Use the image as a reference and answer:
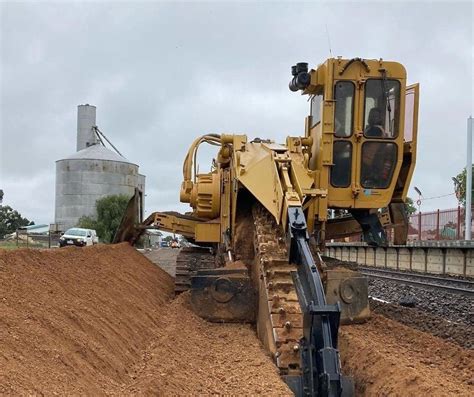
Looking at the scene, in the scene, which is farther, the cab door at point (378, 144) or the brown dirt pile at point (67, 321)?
the cab door at point (378, 144)

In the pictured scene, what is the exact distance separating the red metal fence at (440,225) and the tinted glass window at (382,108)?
69.2 feet

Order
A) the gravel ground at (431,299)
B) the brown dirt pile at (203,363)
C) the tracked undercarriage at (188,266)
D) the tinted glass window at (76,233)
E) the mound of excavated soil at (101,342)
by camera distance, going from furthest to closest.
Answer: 1. the tinted glass window at (76,233)
2. the tracked undercarriage at (188,266)
3. the gravel ground at (431,299)
4. the brown dirt pile at (203,363)
5. the mound of excavated soil at (101,342)

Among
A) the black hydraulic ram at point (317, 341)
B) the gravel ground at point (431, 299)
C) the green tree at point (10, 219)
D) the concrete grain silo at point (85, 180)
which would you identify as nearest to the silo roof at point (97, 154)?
the concrete grain silo at point (85, 180)

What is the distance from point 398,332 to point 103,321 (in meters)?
3.86

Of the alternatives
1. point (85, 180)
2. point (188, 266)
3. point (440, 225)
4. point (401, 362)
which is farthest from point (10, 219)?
point (401, 362)

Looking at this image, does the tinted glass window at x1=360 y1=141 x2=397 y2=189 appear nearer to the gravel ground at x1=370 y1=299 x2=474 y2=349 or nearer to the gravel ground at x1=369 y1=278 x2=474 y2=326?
the gravel ground at x1=370 y1=299 x2=474 y2=349

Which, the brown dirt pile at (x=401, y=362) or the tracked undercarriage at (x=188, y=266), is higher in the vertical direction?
the tracked undercarriage at (x=188, y=266)

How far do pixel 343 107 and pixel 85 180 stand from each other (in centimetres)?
4450

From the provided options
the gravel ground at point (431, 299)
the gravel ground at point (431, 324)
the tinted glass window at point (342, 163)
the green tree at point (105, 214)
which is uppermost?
the tinted glass window at point (342, 163)

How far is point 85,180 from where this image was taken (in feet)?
168

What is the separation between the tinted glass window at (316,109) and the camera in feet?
31.3

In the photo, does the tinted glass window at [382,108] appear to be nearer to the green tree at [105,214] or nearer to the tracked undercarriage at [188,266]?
the tracked undercarriage at [188,266]

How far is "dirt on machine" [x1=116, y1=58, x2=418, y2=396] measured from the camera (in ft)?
23.1

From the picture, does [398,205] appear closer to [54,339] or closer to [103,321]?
[103,321]
